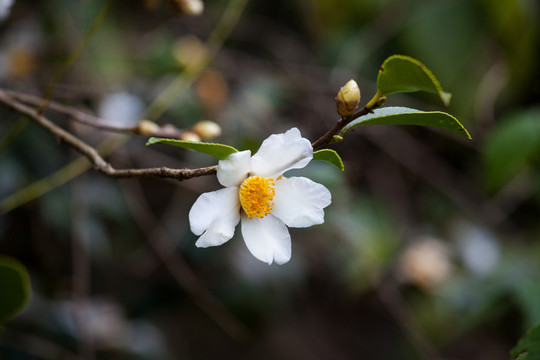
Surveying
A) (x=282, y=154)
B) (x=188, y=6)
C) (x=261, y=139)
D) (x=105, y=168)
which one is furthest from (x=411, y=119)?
(x=261, y=139)

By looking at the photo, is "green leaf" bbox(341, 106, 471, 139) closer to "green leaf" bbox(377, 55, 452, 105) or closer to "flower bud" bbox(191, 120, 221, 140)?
"green leaf" bbox(377, 55, 452, 105)

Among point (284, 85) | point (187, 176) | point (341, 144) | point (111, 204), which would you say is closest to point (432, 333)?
point (341, 144)

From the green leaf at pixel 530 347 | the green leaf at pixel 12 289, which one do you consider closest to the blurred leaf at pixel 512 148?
the green leaf at pixel 530 347

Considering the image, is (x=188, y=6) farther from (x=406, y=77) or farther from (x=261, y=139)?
(x=406, y=77)

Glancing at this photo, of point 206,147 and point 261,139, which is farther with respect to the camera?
point 261,139

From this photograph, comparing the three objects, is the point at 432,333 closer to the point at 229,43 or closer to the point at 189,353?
the point at 189,353

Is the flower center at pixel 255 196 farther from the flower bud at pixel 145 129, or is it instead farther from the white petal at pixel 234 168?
the flower bud at pixel 145 129
